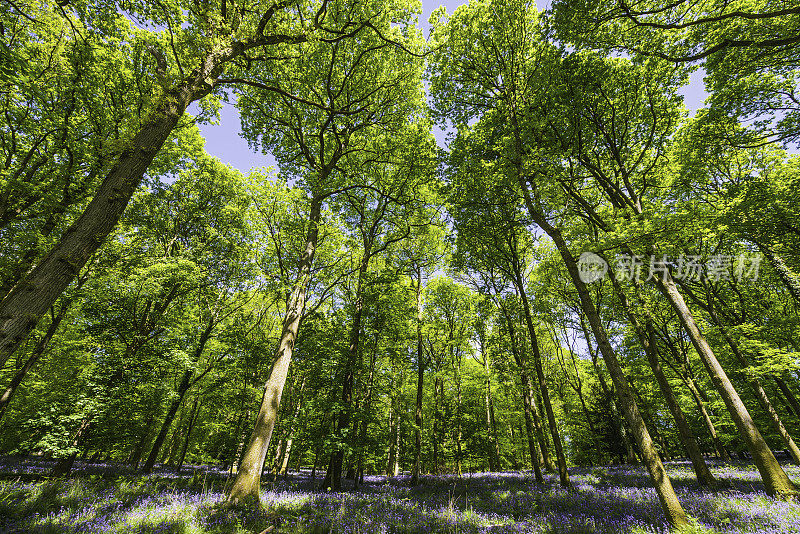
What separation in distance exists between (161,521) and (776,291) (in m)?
34.0

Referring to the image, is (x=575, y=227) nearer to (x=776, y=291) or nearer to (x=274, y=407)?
(x=274, y=407)

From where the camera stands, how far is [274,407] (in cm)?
813

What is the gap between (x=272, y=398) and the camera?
8.12 meters

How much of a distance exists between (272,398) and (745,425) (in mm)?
13941

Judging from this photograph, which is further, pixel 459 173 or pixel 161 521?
pixel 459 173

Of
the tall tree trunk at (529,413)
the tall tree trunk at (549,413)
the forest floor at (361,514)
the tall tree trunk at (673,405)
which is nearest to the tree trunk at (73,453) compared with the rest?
the forest floor at (361,514)

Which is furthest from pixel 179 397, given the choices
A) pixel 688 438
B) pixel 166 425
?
pixel 688 438

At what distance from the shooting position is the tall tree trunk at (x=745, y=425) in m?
7.73

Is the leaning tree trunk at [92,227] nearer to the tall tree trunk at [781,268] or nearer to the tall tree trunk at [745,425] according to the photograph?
the tall tree trunk at [745,425]

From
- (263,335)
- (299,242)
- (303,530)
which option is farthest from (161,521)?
(263,335)

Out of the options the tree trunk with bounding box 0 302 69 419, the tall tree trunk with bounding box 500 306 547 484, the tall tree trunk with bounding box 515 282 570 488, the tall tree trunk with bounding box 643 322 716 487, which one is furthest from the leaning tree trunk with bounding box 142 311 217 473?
the tall tree trunk with bounding box 643 322 716 487

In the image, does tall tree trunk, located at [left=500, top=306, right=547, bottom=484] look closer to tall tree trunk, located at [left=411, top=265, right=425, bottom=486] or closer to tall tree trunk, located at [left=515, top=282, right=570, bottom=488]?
tall tree trunk, located at [left=515, top=282, right=570, bottom=488]

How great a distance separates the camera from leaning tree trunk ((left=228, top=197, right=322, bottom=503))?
698 cm

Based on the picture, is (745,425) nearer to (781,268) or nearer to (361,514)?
(361,514)
